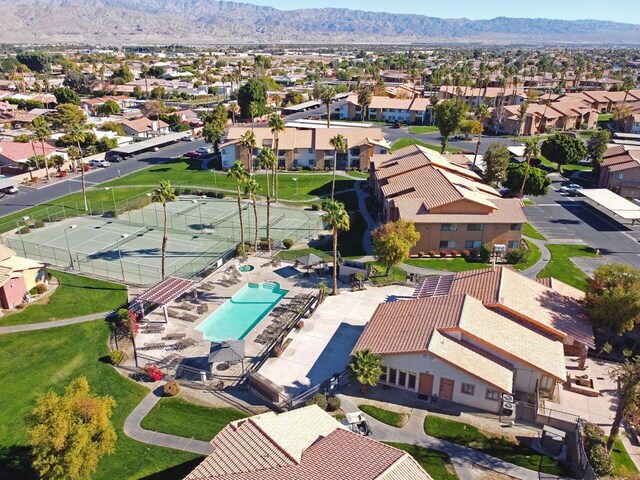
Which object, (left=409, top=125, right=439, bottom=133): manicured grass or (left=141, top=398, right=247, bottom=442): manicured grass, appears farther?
(left=409, top=125, right=439, bottom=133): manicured grass

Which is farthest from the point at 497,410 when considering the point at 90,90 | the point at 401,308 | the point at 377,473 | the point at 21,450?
the point at 90,90

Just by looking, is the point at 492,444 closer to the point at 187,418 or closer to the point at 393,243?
the point at 187,418

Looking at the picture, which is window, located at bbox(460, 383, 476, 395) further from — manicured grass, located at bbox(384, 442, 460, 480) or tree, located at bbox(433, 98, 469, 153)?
tree, located at bbox(433, 98, 469, 153)

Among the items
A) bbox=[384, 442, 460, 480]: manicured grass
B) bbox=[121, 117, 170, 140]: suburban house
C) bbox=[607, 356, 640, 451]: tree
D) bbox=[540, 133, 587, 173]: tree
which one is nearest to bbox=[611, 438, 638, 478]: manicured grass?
bbox=[607, 356, 640, 451]: tree

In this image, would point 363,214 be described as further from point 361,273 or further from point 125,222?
point 125,222

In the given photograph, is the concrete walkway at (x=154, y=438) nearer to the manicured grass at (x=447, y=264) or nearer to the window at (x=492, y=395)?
the window at (x=492, y=395)

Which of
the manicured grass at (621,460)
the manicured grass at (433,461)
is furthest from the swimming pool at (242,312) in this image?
the manicured grass at (621,460)

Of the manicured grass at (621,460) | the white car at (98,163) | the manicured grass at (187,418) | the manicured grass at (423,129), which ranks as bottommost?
the manicured grass at (187,418)
